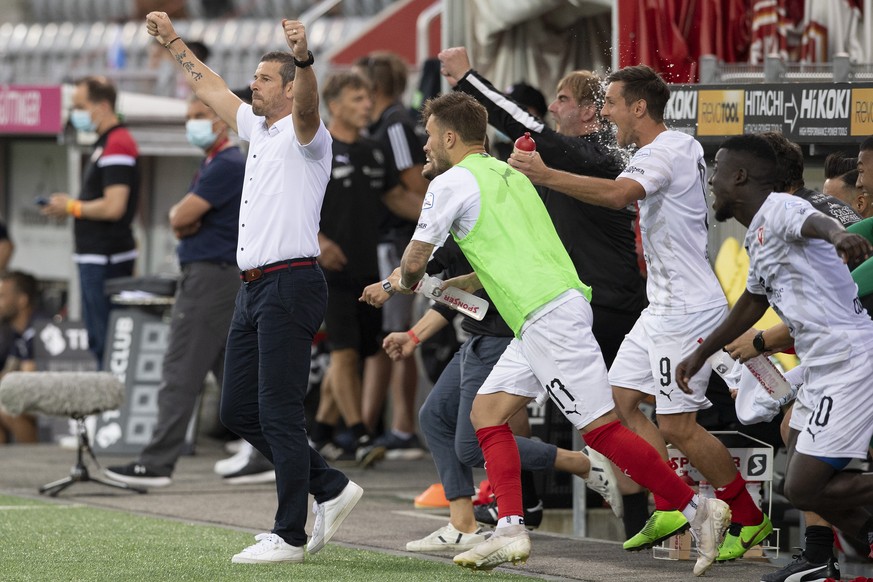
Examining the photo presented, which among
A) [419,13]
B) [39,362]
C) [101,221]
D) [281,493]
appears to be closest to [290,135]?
[281,493]

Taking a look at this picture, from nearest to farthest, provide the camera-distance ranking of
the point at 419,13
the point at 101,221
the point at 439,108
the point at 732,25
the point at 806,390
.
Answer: the point at 806,390, the point at 439,108, the point at 732,25, the point at 101,221, the point at 419,13

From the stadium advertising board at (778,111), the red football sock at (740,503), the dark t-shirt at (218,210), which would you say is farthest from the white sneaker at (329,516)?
the dark t-shirt at (218,210)

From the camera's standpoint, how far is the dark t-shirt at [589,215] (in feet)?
23.2

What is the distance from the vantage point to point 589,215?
7.24m

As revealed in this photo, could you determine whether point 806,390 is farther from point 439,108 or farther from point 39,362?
point 39,362

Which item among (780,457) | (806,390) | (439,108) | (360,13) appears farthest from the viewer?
(360,13)

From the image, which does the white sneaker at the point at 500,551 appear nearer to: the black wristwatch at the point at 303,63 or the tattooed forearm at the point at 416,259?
the tattooed forearm at the point at 416,259

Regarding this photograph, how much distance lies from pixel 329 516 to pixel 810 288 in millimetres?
2228

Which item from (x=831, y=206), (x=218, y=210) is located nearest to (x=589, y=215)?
(x=831, y=206)

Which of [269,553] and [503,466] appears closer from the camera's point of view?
[503,466]

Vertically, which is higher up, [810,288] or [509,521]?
[810,288]

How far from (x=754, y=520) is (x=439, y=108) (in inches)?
80.1

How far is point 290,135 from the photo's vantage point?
21.8 feet

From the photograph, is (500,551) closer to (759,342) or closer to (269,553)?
(269,553)
